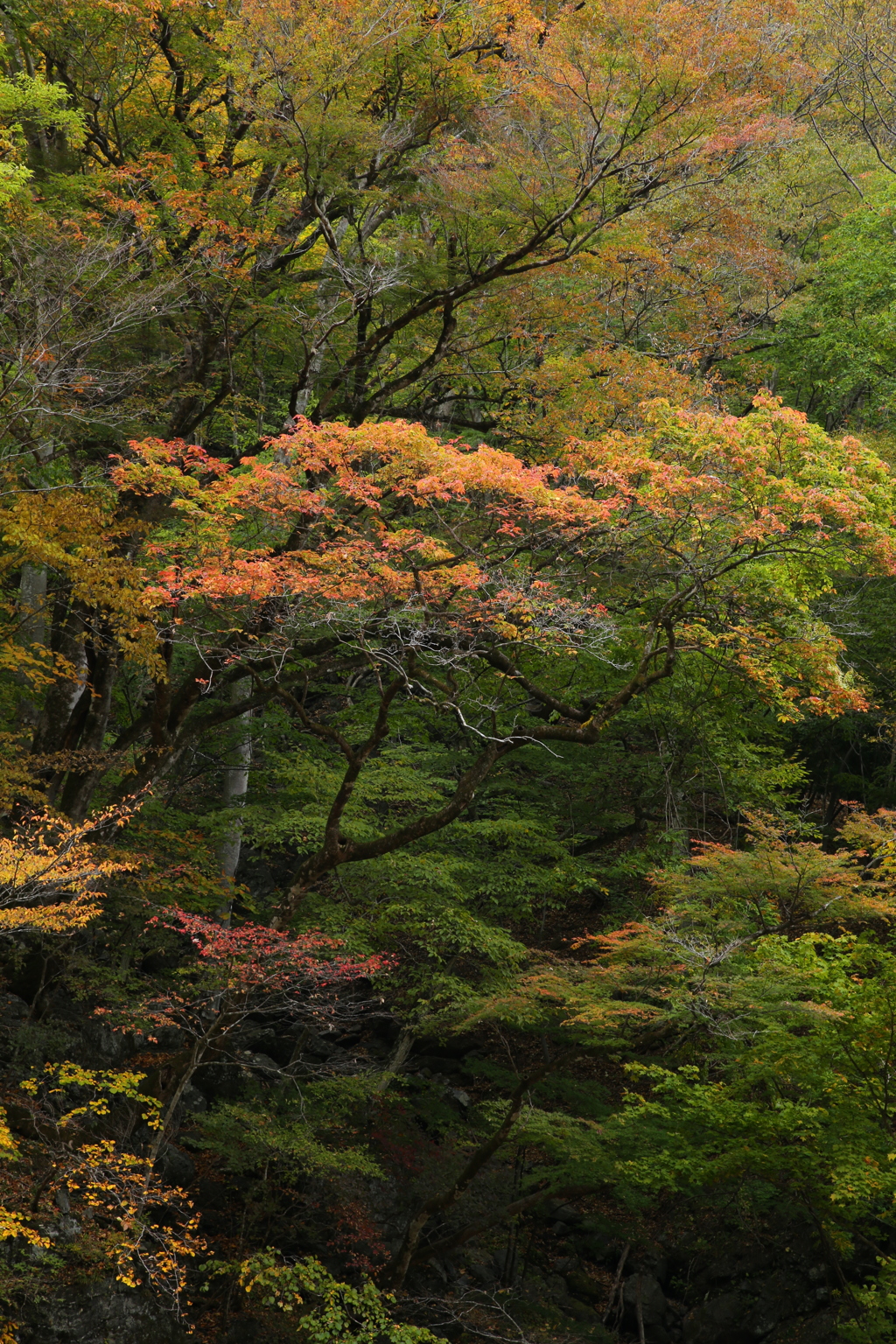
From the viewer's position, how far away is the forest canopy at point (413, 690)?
834 centimetres

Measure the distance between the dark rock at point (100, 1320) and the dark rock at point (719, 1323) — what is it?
548 cm

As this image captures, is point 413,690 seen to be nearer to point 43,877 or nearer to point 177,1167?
point 43,877

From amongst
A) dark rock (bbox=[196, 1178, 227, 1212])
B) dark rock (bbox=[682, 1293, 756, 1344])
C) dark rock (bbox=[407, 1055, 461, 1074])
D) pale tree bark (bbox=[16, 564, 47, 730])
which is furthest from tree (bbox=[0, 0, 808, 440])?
dark rock (bbox=[682, 1293, 756, 1344])

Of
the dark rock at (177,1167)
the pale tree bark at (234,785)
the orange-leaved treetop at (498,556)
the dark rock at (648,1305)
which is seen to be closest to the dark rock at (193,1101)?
the dark rock at (177,1167)

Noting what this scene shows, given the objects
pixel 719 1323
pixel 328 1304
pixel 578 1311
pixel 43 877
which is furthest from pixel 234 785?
pixel 719 1323

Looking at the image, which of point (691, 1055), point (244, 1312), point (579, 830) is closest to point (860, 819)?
point (691, 1055)

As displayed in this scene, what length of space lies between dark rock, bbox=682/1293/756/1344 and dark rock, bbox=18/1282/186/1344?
18.0 feet

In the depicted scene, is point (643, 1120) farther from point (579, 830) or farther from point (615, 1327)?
point (579, 830)

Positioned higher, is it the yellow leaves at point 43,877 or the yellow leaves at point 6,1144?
the yellow leaves at point 43,877

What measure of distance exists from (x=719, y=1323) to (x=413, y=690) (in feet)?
24.8

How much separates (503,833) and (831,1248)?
512 centimetres

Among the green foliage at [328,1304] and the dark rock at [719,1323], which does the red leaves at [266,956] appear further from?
the dark rock at [719,1323]

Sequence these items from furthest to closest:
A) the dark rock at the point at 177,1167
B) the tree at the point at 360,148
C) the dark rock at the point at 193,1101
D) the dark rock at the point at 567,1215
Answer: the dark rock at the point at 567,1215
the dark rock at the point at 193,1101
the dark rock at the point at 177,1167
the tree at the point at 360,148

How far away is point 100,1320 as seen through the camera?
26.9 ft
